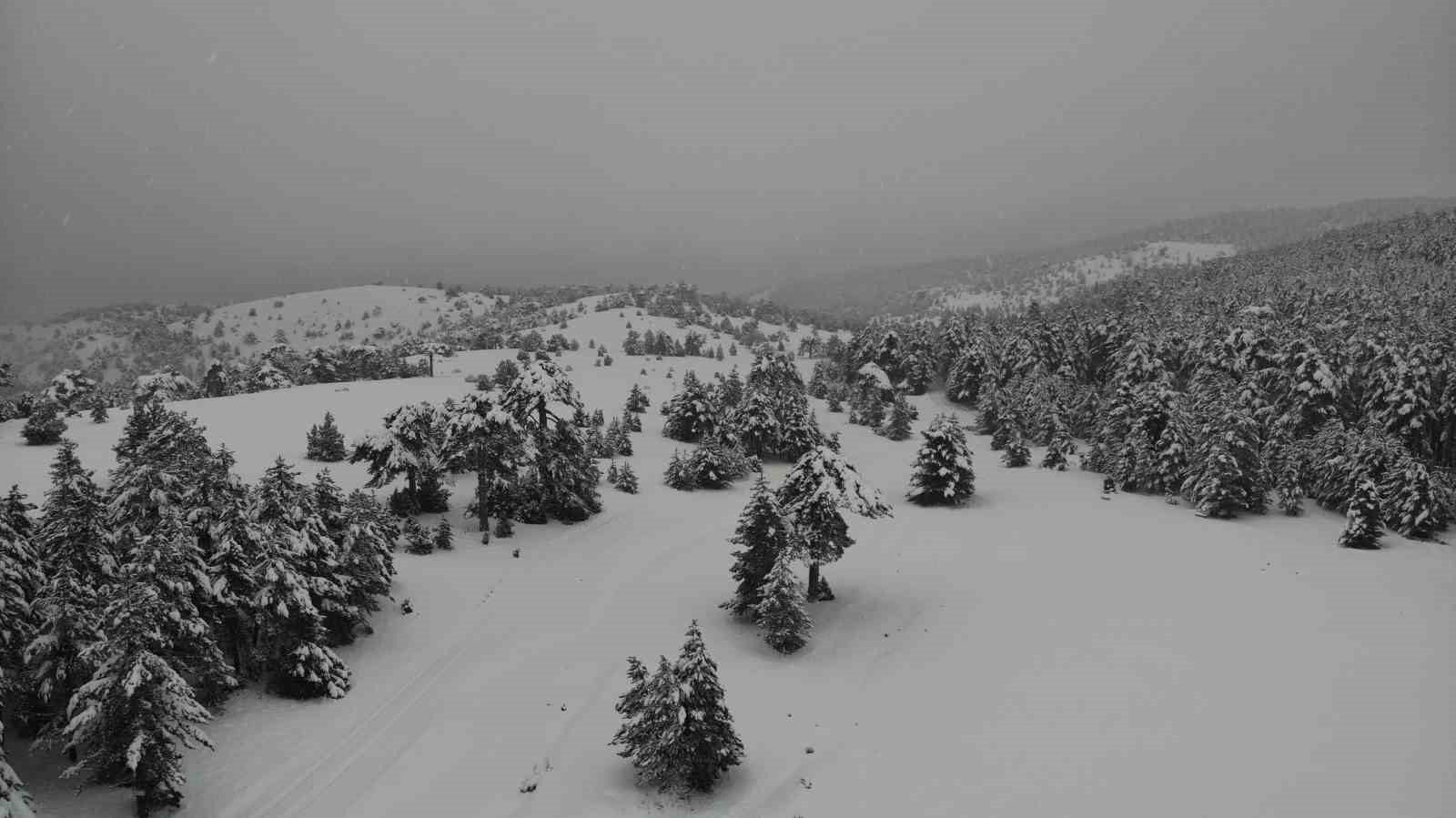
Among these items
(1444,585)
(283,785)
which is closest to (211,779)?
(283,785)

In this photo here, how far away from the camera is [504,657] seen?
23.1m

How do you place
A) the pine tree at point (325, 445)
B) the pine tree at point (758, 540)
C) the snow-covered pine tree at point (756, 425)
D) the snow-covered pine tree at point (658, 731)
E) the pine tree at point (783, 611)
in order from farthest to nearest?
1. the snow-covered pine tree at point (756, 425)
2. the pine tree at point (325, 445)
3. the pine tree at point (758, 540)
4. the pine tree at point (783, 611)
5. the snow-covered pine tree at point (658, 731)

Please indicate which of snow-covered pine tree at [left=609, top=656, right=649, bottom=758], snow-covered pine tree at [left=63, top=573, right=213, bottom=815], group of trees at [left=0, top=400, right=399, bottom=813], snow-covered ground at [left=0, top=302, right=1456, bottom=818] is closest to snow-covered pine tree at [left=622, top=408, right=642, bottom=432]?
snow-covered ground at [left=0, top=302, right=1456, bottom=818]

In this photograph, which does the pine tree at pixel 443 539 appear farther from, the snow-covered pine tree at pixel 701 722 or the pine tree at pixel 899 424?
the pine tree at pixel 899 424

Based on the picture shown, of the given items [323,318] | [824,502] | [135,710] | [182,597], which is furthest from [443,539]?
[323,318]

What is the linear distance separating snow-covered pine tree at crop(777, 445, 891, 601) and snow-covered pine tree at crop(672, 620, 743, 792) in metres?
9.51

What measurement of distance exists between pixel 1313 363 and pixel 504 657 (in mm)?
56146

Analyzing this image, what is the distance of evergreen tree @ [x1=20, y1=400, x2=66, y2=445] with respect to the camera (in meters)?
38.5

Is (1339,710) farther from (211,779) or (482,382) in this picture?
(482,382)

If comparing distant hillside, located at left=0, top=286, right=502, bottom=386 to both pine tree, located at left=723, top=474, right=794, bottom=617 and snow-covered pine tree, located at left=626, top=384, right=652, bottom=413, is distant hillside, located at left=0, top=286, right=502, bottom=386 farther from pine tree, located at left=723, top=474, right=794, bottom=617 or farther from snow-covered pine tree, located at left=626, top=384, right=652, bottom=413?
pine tree, located at left=723, top=474, right=794, bottom=617

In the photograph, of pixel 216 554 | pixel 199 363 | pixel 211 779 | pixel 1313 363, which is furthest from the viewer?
pixel 199 363

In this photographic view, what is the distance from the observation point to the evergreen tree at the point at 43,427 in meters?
38.5

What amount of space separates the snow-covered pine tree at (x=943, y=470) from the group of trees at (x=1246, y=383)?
1216cm

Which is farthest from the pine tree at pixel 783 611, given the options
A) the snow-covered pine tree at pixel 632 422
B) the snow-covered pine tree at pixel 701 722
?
the snow-covered pine tree at pixel 632 422
